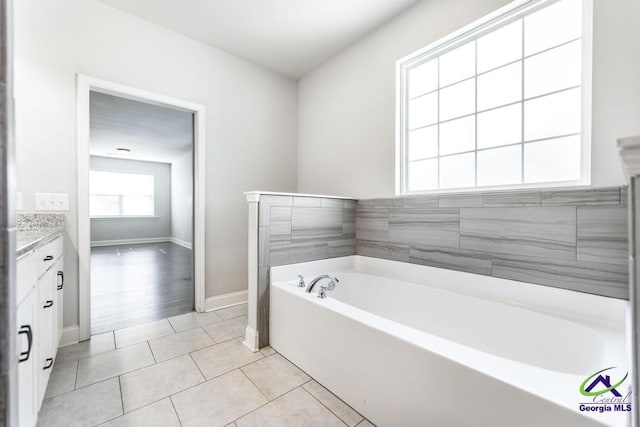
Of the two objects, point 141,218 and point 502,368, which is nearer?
point 502,368

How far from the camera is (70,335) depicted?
2.01 m

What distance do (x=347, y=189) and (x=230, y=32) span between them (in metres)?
1.87

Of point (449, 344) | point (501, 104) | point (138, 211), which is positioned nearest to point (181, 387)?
point (449, 344)

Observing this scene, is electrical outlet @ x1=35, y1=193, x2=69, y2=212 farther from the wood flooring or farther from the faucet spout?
the faucet spout

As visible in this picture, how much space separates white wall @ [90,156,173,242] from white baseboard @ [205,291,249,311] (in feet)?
21.3

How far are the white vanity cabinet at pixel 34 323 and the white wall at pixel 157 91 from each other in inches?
27.4

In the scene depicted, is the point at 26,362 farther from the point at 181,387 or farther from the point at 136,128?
the point at 136,128

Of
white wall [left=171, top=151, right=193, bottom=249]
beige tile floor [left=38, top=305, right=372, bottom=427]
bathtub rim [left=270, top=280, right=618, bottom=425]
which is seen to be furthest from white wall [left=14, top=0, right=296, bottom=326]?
white wall [left=171, top=151, right=193, bottom=249]

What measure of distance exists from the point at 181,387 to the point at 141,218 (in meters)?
7.67

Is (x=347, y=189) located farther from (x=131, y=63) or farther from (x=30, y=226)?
Answer: (x=30, y=226)

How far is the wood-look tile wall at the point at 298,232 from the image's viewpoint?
199cm

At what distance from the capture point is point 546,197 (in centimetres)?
157

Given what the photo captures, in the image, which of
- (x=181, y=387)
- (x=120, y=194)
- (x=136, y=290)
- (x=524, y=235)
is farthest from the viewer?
(x=120, y=194)

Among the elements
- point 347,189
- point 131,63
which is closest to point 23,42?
point 131,63
